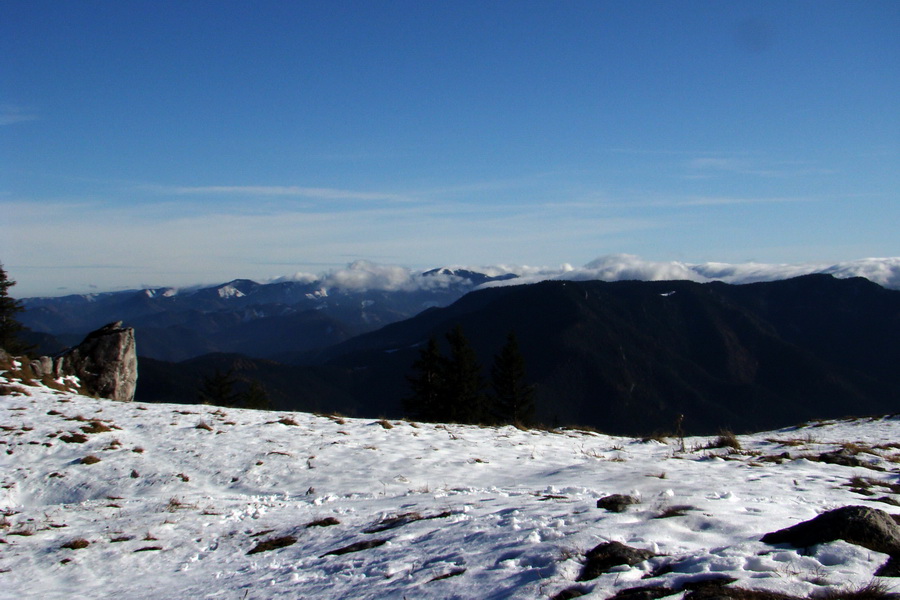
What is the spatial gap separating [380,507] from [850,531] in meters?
7.65

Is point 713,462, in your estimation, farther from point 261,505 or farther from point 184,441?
point 184,441

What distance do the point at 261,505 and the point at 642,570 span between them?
8444 millimetres

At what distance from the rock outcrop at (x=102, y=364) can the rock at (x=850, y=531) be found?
1265 inches

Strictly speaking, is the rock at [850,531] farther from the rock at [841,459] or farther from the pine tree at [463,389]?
the pine tree at [463,389]

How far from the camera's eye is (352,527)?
31.3ft

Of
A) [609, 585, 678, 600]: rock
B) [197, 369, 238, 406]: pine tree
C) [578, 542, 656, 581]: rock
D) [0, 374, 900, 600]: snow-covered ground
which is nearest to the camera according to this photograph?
[609, 585, 678, 600]: rock

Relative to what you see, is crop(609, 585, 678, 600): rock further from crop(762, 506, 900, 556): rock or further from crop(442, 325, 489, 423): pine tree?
crop(442, 325, 489, 423): pine tree

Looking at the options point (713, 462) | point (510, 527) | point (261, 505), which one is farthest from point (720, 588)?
point (261, 505)

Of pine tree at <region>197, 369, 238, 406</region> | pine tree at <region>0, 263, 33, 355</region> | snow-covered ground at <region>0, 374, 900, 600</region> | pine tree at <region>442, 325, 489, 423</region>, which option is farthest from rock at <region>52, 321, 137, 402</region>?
pine tree at <region>197, 369, 238, 406</region>

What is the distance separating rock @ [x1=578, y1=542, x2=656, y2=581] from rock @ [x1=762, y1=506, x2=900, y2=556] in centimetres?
166

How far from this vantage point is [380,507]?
10.8 metres

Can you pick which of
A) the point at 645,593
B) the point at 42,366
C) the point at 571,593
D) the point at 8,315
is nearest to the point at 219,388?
the point at 8,315

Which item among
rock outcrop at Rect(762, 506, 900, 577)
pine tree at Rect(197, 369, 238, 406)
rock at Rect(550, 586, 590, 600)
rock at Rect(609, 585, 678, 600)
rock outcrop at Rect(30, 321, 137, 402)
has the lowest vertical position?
pine tree at Rect(197, 369, 238, 406)

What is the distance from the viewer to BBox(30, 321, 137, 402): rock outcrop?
3005 cm
